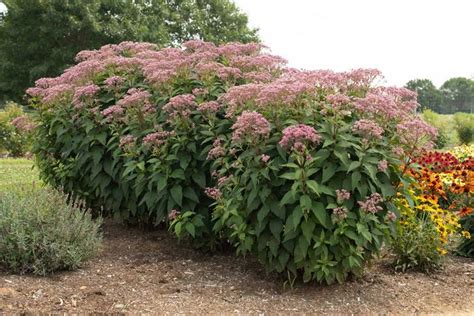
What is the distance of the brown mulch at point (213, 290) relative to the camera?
4188 millimetres

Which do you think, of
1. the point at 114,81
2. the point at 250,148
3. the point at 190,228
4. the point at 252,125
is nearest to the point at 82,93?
the point at 114,81

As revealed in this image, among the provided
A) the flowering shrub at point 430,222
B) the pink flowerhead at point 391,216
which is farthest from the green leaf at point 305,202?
the flowering shrub at point 430,222

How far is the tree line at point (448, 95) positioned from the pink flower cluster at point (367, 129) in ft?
196

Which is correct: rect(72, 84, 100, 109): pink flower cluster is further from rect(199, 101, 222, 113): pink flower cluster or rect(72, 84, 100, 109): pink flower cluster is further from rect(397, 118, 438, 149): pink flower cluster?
rect(397, 118, 438, 149): pink flower cluster

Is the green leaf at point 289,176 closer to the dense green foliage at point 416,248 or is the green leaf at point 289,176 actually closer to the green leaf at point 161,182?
the green leaf at point 161,182

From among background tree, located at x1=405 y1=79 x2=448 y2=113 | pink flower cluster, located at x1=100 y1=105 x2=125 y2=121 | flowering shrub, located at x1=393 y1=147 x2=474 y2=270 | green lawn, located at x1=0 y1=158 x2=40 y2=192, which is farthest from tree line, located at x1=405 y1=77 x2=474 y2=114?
pink flower cluster, located at x1=100 y1=105 x2=125 y2=121

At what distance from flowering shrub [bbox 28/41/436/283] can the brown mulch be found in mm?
225

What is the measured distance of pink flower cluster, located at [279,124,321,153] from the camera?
3984mm

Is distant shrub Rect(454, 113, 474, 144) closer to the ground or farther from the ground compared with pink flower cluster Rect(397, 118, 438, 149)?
farther from the ground

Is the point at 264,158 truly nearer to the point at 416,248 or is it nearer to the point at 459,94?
the point at 416,248

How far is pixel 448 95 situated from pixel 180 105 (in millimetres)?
68995

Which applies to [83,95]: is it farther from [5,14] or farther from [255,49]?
[5,14]

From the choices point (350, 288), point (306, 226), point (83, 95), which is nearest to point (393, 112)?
point (306, 226)

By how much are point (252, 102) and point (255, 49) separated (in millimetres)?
1519
